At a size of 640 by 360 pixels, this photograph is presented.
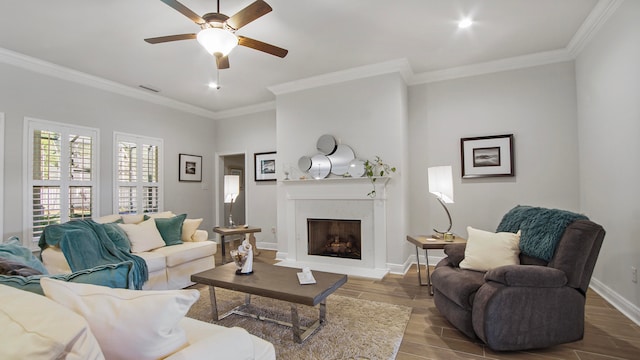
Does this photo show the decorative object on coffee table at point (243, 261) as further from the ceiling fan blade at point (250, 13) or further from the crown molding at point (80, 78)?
the crown molding at point (80, 78)

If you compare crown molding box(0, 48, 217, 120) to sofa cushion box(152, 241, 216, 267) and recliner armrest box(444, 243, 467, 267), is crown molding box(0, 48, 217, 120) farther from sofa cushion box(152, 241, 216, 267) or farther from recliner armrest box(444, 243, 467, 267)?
recliner armrest box(444, 243, 467, 267)

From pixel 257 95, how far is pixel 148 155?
2106 mm

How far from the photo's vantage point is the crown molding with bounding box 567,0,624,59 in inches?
111

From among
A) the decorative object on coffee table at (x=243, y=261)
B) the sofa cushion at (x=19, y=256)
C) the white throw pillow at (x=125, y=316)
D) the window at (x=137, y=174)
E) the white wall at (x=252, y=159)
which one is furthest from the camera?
the white wall at (x=252, y=159)

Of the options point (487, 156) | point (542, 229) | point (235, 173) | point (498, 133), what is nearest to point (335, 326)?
point (542, 229)

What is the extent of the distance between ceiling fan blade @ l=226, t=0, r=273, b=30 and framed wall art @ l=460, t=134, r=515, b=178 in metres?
3.25

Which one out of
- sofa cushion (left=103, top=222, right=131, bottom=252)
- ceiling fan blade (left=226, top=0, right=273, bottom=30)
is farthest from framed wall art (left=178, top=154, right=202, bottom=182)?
ceiling fan blade (left=226, top=0, right=273, bottom=30)

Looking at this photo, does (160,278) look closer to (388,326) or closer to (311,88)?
(388,326)

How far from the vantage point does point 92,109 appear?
4.45 m

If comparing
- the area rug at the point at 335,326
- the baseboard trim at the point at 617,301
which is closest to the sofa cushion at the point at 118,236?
the area rug at the point at 335,326

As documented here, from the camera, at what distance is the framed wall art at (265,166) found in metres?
5.77

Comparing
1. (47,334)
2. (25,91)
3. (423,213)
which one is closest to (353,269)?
(423,213)

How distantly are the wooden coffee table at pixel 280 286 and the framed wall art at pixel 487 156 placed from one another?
267 cm

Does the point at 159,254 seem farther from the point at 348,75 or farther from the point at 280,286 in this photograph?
the point at 348,75
